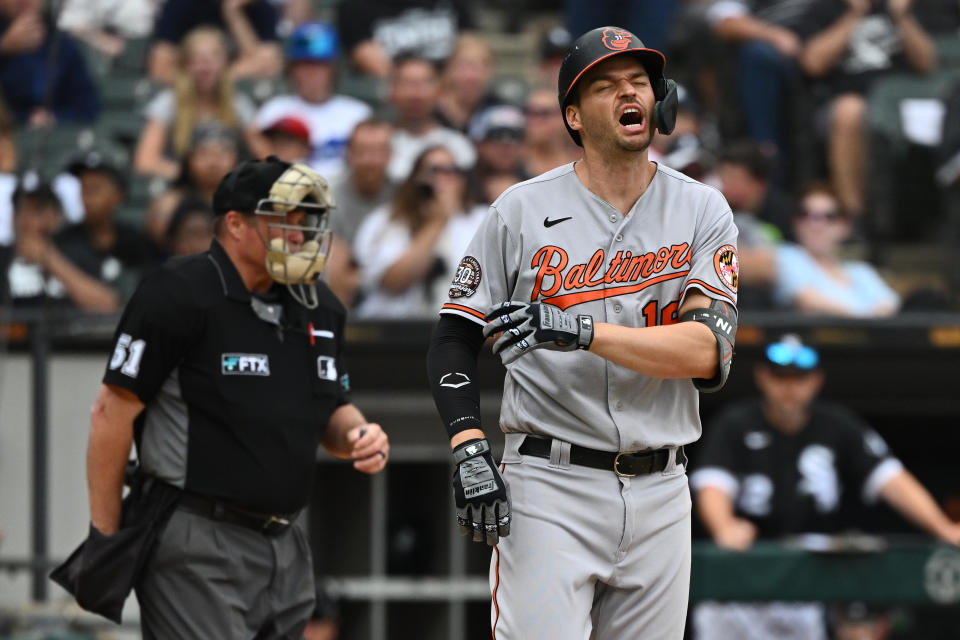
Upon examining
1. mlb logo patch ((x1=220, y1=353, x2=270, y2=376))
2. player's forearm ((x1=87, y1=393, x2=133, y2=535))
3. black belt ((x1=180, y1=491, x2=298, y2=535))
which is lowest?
black belt ((x1=180, y1=491, x2=298, y2=535))

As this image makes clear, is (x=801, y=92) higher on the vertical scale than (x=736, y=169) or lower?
higher

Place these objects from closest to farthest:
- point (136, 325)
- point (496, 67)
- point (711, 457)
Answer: point (136, 325), point (711, 457), point (496, 67)

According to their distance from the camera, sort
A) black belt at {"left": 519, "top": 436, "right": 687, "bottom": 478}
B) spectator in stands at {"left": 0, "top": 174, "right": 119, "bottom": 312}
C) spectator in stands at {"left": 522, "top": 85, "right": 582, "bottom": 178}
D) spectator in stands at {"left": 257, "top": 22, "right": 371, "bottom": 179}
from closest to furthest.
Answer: black belt at {"left": 519, "top": 436, "right": 687, "bottom": 478} → spectator in stands at {"left": 0, "top": 174, "right": 119, "bottom": 312} → spectator in stands at {"left": 522, "top": 85, "right": 582, "bottom": 178} → spectator in stands at {"left": 257, "top": 22, "right": 371, "bottom": 179}

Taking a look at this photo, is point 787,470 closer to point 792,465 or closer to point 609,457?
point 792,465

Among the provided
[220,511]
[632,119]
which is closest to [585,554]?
[632,119]

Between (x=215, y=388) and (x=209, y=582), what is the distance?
50cm

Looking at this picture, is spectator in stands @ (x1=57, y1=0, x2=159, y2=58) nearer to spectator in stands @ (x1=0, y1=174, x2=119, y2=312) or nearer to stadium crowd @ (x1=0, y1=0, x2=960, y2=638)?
stadium crowd @ (x1=0, y1=0, x2=960, y2=638)

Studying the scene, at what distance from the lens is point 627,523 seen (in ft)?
10.6

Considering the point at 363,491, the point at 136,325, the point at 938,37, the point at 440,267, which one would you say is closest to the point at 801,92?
the point at 938,37

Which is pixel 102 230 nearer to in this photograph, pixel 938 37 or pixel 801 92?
pixel 801 92

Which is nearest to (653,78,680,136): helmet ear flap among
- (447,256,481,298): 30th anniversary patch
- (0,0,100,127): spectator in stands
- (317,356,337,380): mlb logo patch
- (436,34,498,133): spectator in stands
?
(447,256,481,298): 30th anniversary patch

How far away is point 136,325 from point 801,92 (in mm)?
5766

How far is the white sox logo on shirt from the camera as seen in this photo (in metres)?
3.27

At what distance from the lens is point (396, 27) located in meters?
9.19
